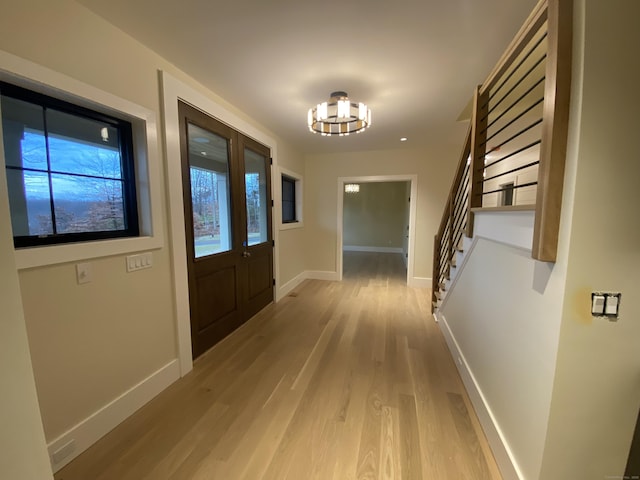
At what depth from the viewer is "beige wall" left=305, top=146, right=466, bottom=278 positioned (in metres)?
4.43

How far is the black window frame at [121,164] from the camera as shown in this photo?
1.27 meters

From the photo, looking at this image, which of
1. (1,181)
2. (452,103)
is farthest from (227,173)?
(452,103)

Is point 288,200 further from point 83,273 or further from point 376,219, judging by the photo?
point 376,219

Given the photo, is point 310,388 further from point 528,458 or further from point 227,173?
point 227,173

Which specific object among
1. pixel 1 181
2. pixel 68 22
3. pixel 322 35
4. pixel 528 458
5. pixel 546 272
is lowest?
pixel 528 458

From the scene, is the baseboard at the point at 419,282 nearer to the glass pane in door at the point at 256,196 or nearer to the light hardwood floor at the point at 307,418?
the light hardwood floor at the point at 307,418

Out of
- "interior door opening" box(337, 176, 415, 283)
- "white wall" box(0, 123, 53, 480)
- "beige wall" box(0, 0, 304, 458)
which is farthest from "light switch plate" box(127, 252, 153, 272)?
"interior door opening" box(337, 176, 415, 283)

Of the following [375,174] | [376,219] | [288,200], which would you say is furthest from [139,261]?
[376,219]

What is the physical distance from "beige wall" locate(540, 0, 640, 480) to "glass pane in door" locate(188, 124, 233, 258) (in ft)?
8.20

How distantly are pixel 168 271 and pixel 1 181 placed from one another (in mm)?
1461

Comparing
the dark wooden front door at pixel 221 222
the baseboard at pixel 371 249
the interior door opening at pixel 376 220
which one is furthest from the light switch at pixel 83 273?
the baseboard at pixel 371 249

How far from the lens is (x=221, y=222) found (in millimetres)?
2742

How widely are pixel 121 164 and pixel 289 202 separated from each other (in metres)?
3.03

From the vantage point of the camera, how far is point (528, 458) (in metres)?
1.13
